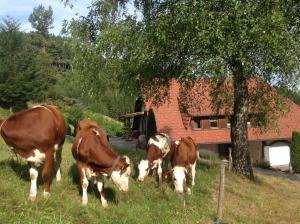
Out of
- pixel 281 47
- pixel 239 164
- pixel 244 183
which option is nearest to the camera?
pixel 281 47

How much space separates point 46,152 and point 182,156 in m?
5.32

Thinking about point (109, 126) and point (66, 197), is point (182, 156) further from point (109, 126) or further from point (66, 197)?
point (109, 126)

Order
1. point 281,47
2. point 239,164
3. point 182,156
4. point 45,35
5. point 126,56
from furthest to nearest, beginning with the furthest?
point 45,35
point 239,164
point 126,56
point 281,47
point 182,156

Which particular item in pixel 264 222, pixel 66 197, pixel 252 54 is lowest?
pixel 264 222

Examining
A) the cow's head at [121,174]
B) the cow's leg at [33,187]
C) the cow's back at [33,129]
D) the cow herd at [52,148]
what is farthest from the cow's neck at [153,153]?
the cow's leg at [33,187]

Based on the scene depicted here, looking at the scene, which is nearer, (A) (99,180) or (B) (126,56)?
(A) (99,180)

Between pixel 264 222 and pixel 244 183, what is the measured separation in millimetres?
5898

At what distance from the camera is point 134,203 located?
36.6 feet

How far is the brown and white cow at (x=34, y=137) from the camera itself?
30.9 ft

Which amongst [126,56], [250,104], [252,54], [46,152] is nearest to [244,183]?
[250,104]

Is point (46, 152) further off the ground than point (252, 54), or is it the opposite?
point (252, 54)

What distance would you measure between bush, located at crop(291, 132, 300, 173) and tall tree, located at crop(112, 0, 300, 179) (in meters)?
24.3

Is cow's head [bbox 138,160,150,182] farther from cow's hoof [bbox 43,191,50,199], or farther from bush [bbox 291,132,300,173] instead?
bush [bbox 291,132,300,173]

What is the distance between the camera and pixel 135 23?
1770 centimetres
